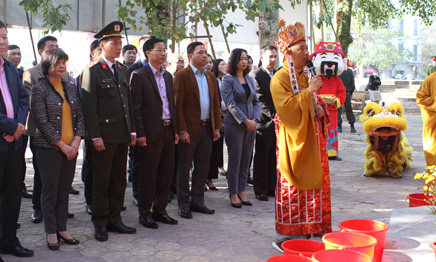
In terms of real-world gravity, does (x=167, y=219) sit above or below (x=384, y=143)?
below

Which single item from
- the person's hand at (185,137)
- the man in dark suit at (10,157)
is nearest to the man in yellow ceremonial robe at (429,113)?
the person's hand at (185,137)

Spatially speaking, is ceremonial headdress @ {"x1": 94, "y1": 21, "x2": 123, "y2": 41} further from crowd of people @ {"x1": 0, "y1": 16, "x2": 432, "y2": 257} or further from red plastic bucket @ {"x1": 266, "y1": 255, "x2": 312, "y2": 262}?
red plastic bucket @ {"x1": 266, "y1": 255, "x2": 312, "y2": 262}

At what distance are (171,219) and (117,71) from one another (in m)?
1.75

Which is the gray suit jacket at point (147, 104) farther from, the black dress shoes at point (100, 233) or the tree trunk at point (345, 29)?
the tree trunk at point (345, 29)

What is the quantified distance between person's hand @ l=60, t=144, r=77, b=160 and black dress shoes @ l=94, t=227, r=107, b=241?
2.77 ft

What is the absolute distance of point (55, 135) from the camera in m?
4.59

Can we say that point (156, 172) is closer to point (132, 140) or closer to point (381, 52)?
point (132, 140)

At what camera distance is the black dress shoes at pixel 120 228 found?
5.26 metres

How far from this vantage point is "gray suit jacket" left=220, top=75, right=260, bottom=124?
630 centimetres

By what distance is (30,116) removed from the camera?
15.6 feet

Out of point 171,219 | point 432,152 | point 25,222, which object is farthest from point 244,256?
point 432,152

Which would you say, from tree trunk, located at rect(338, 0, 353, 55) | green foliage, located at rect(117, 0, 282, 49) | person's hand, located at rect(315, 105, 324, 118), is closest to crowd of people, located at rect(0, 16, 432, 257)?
person's hand, located at rect(315, 105, 324, 118)

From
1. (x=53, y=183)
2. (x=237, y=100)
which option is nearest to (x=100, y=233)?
(x=53, y=183)

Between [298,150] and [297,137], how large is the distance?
0.39 feet
